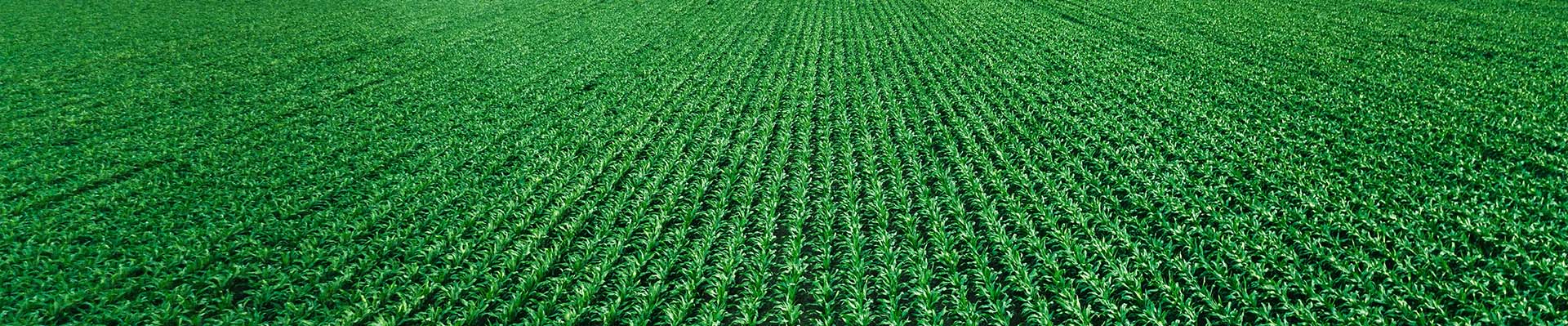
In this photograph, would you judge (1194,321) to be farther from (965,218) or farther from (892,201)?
(892,201)

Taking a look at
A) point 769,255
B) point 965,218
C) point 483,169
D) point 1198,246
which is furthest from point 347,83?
point 1198,246

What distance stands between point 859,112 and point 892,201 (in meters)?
4.00

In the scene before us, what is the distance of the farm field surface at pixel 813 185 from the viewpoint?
6.17m

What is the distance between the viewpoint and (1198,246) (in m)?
6.72

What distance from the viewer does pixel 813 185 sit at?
8891 millimetres

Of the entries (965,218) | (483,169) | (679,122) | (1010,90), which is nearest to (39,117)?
(483,169)

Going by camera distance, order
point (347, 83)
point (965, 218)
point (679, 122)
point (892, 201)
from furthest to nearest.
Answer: point (347, 83), point (679, 122), point (892, 201), point (965, 218)

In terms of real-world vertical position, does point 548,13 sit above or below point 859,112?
below

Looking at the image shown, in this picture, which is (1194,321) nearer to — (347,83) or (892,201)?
(892,201)

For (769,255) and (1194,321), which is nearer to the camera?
(1194,321)

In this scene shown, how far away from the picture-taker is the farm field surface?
6.17 metres

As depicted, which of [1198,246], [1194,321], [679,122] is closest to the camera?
[1194,321]

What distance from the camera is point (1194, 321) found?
564 cm

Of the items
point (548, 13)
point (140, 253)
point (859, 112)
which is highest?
point (140, 253)
